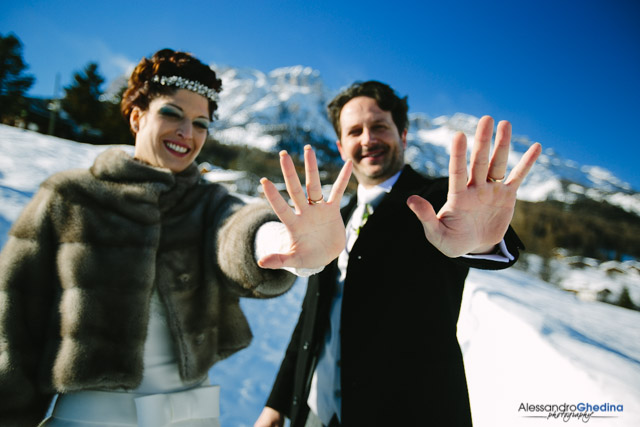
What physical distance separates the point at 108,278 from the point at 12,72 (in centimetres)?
3731

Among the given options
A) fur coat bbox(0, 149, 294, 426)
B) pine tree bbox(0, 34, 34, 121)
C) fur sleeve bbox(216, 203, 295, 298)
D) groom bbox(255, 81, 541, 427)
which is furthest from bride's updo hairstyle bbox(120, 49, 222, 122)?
pine tree bbox(0, 34, 34, 121)

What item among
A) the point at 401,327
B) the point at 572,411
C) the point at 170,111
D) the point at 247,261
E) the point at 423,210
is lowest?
the point at 572,411

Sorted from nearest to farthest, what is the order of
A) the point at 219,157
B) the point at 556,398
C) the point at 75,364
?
the point at 75,364 → the point at 556,398 → the point at 219,157

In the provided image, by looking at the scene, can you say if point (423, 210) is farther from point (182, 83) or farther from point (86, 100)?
point (86, 100)

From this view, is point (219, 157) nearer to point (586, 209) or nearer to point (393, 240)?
point (393, 240)

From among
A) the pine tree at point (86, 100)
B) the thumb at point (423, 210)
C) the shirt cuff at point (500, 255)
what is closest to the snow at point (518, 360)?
the shirt cuff at point (500, 255)

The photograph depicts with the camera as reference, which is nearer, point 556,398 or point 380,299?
point 380,299

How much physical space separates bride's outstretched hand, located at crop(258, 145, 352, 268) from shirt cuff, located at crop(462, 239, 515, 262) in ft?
1.84

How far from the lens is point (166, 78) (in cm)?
142

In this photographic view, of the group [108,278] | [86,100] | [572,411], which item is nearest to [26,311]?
[108,278]

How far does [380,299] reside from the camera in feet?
4.70

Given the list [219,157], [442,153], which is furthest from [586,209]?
[442,153]

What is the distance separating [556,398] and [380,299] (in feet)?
4.52

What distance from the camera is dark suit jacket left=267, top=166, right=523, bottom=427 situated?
4.33ft
